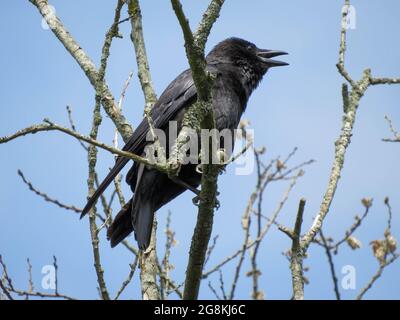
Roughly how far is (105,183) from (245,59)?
2.39 meters

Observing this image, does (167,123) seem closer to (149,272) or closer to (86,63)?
(86,63)

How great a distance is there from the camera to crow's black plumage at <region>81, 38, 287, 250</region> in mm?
5941

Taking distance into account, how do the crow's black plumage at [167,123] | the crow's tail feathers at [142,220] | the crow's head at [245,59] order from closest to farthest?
the crow's tail feathers at [142,220]
the crow's black plumage at [167,123]
the crow's head at [245,59]

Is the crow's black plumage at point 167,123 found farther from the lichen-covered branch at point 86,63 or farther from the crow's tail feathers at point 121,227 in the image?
the lichen-covered branch at point 86,63

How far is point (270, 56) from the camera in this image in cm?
742

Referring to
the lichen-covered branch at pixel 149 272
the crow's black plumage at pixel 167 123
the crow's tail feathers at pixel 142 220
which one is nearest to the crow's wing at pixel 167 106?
the crow's black plumage at pixel 167 123

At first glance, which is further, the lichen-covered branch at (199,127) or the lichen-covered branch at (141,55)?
the lichen-covered branch at (141,55)

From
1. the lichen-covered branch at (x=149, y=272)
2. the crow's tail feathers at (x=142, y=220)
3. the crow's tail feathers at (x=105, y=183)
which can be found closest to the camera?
the crow's tail feathers at (x=105, y=183)

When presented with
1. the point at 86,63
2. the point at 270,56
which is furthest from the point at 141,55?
the point at 270,56

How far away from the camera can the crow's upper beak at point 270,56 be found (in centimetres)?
729

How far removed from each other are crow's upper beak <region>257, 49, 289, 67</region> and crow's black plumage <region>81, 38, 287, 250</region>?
0.76 feet

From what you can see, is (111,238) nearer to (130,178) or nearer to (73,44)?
(130,178)

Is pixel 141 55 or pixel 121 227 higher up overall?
pixel 141 55

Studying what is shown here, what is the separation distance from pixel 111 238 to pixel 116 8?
6.18 feet
